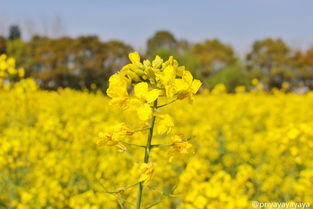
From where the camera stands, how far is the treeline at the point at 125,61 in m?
25.2

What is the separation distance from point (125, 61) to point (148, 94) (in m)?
27.2

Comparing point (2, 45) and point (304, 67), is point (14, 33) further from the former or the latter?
point (304, 67)

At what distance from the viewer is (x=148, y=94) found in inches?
48.8

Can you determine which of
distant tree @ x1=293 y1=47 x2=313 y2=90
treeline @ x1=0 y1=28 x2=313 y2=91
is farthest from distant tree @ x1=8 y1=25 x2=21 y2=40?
distant tree @ x1=293 y1=47 x2=313 y2=90

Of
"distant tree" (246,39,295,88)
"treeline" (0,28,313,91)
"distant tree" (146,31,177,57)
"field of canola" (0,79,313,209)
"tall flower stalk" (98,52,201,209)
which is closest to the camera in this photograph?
"tall flower stalk" (98,52,201,209)

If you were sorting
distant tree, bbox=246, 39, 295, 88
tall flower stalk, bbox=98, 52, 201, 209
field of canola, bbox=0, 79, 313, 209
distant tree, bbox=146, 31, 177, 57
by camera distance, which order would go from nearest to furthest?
tall flower stalk, bbox=98, 52, 201, 209 < field of canola, bbox=0, 79, 313, 209 < distant tree, bbox=246, 39, 295, 88 < distant tree, bbox=146, 31, 177, 57


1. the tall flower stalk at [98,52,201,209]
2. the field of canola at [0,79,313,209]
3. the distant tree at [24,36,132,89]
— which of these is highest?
the tall flower stalk at [98,52,201,209]

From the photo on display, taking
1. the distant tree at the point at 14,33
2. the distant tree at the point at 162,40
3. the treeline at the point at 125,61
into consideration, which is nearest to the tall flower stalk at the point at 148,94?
the treeline at the point at 125,61

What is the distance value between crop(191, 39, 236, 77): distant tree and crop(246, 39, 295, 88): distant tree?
1.39m

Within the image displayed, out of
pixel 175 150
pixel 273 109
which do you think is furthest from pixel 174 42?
pixel 175 150

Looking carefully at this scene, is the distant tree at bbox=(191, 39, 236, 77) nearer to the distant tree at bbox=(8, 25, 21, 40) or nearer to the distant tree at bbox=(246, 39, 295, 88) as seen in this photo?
the distant tree at bbox=(246, 39, 295, 88)

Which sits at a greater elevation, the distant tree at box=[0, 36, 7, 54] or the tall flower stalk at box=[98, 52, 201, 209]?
the tall flower stalk at box=[98, 52, 201, 209]

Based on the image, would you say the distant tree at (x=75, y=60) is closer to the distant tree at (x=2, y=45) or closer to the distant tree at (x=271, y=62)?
the distant tree at (x=2, y=45)

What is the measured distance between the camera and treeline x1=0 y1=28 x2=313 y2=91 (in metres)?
25.2
